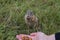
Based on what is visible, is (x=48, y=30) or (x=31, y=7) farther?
(x=31, y=7)

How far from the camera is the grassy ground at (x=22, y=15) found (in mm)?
3229

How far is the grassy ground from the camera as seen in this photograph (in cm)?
323

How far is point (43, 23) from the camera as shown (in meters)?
3.30

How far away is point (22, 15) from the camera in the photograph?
3.39m

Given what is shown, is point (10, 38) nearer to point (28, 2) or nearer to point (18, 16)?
point (18, 16)

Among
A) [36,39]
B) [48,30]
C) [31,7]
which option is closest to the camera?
[36,39]

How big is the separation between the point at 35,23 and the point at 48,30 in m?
0.20

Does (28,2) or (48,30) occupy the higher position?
(28,2)

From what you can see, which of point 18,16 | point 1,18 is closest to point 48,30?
point 18,16

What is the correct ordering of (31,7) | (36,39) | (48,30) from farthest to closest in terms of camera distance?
(31,7) → (48,30) → (36,39)

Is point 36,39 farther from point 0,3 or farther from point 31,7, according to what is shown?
point 0,3

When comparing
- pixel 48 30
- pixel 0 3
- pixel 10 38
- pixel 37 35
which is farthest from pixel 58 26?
pixel 0 3

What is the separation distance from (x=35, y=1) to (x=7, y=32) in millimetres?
681

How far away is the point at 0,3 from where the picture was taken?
3631 mm
